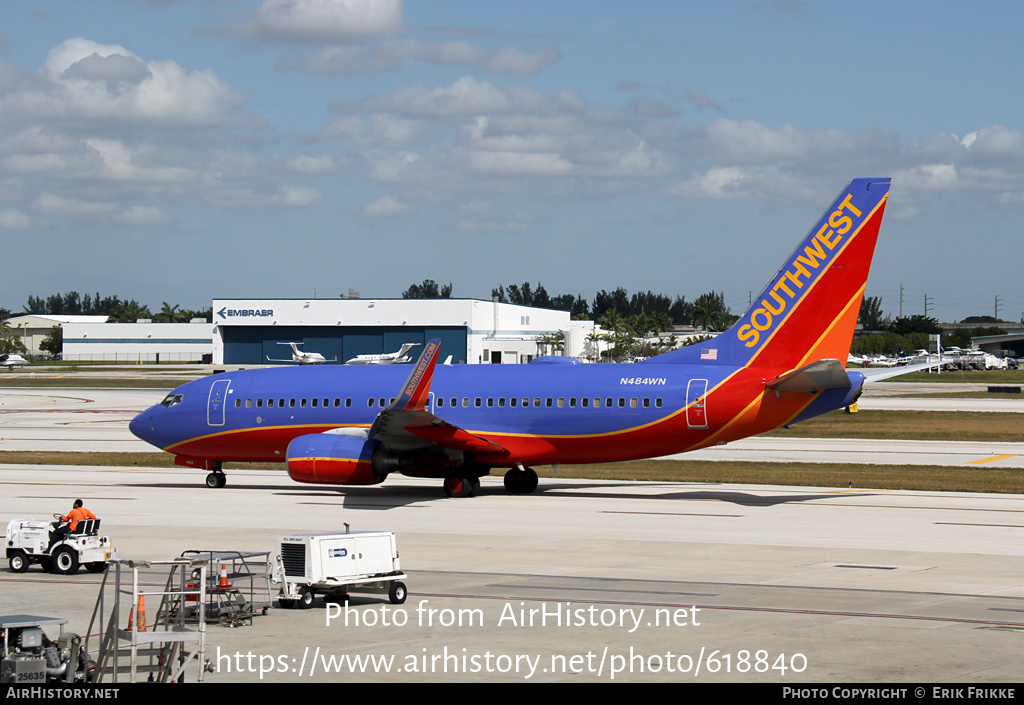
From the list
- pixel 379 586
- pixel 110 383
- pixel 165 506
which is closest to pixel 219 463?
pixel 165 506

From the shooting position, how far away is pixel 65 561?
860 inches

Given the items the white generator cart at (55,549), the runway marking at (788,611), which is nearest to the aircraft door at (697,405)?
the runway marking at (788,611)

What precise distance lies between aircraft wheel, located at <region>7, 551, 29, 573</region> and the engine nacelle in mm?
11499

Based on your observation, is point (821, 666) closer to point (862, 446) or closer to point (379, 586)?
point (379, 586)

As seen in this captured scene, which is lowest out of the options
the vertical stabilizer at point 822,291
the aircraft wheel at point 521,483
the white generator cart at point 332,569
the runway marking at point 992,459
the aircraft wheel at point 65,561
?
the runway marking at point 992,459

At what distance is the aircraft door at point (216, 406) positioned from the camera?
126 feet

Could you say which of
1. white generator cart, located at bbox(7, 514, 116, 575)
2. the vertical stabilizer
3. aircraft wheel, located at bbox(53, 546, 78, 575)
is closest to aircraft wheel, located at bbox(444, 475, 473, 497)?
the vertical stabilizer

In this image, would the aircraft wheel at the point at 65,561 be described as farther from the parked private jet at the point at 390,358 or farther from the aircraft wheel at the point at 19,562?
the parked private jet at the point at 390,358

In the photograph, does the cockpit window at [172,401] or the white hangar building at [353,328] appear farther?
the white hangar building at [353,328]

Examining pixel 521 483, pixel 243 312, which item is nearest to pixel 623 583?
pixel 521 483

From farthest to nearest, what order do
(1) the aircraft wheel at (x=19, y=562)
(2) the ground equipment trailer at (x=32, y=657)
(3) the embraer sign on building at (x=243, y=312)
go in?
(3) the embraer sign on building at (x=243, y=312), (1) the aircraft wheel at (x=19, y=562), (2) the ground equipment trailer at (x=32, y=657)

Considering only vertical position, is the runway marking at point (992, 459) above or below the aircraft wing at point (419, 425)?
below

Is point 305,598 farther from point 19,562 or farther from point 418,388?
point 418,388

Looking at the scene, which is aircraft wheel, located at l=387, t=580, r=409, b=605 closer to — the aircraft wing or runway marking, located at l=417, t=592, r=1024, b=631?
runway marking, located at l=417, t=592, r=1024, b=631
